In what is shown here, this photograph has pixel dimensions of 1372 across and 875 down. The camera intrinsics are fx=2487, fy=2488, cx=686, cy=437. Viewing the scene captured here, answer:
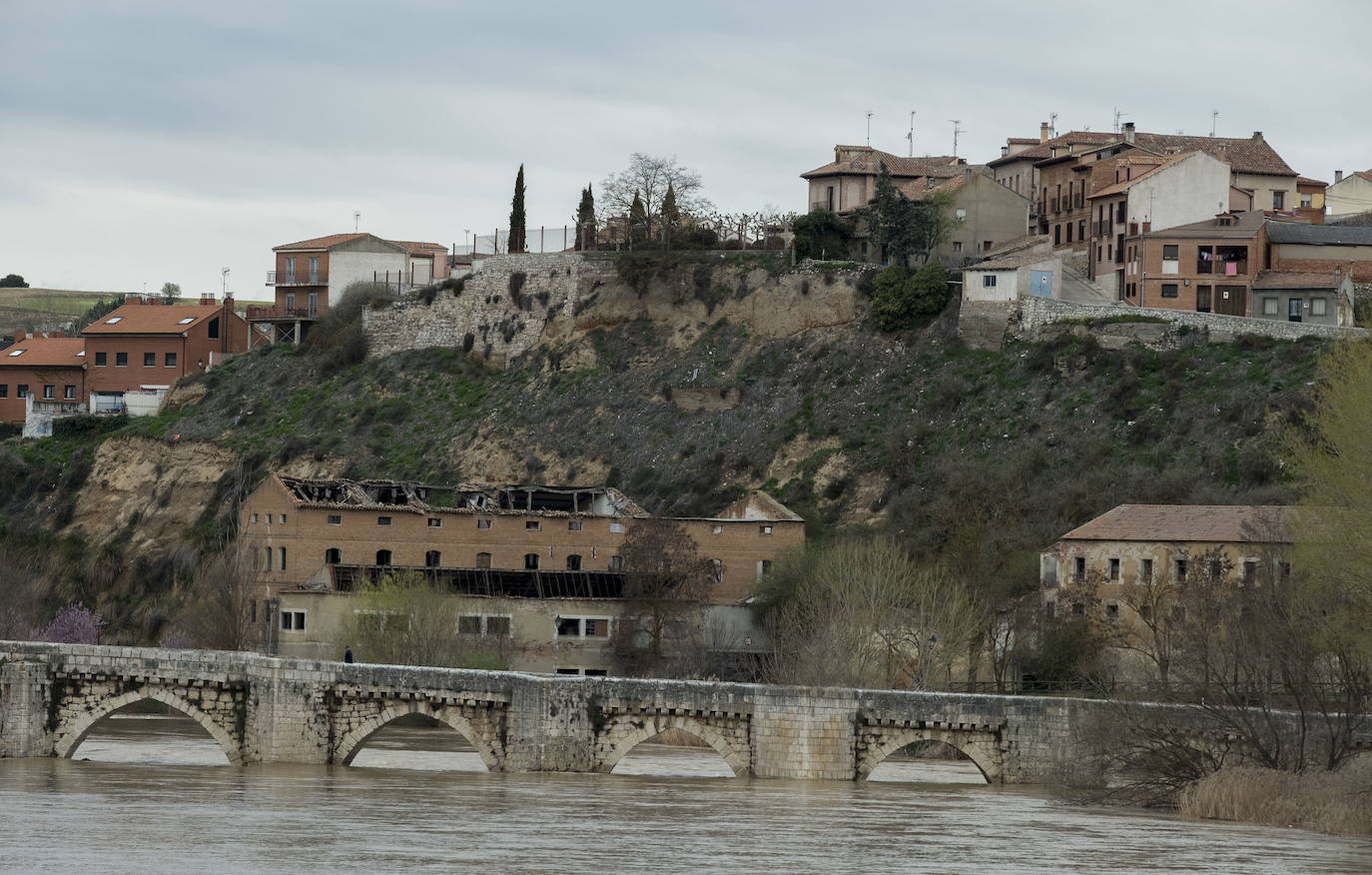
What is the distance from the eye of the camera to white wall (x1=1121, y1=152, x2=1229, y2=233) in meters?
99.7

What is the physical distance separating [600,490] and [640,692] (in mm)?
33850

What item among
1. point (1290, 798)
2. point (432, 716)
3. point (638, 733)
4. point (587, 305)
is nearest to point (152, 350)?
point (587, 305)

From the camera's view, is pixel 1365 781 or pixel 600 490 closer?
pixel 1365 781

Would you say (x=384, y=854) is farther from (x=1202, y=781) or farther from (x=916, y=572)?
(x=916, y=572)

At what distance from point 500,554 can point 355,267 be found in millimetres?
40165

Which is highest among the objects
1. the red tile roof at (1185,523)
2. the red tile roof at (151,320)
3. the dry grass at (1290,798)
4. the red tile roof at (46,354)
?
the red tile roof at (151,320)

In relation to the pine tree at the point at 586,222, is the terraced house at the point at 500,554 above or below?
below

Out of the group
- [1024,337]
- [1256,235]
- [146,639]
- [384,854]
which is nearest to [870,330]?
[1024,337]

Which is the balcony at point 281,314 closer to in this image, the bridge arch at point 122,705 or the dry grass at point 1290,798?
the bridge arch at point 122,705

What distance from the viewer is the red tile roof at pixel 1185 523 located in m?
68.9

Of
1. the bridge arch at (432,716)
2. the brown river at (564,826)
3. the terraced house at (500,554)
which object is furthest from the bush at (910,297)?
the bridge arch at (432,716)

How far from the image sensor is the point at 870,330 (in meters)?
102

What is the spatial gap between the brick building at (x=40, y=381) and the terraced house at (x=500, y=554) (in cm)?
3815

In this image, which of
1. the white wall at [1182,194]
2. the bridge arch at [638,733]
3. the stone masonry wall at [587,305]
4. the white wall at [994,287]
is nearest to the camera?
the bridge arch at [638,733]
